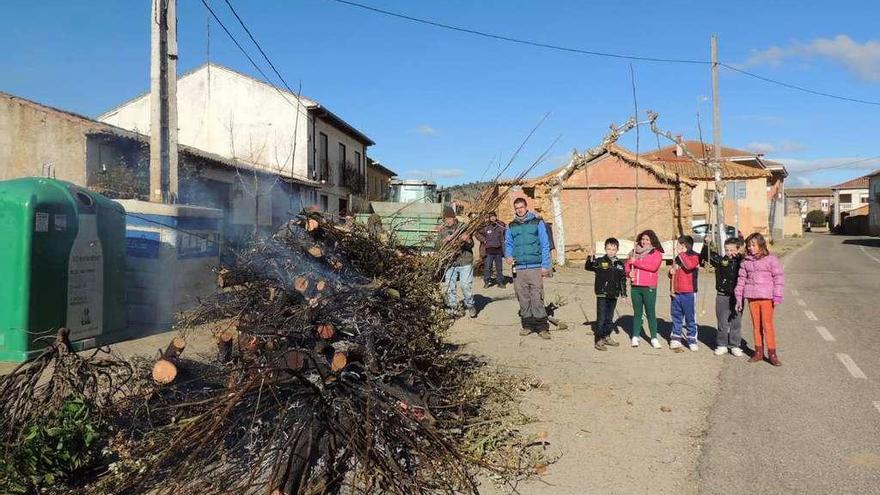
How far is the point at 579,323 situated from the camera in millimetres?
9672

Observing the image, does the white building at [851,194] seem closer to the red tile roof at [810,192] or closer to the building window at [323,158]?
the red tile roof at [810,192]

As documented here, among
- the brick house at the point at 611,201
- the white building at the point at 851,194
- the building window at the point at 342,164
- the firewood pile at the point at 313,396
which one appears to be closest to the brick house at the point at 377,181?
the building window at the point at 342,164

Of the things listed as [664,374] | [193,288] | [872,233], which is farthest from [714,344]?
[872,233]

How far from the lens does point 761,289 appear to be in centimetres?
701

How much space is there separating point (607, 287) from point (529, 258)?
103 centimetres

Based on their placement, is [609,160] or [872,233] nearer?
[609,160]

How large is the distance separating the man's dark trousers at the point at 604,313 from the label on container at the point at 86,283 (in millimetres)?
5830

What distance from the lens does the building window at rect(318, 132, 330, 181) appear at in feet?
92.3

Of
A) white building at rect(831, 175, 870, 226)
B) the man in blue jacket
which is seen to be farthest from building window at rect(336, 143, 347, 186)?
white building at rect(831, 175, 870, 226)

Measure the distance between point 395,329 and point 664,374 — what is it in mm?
3214

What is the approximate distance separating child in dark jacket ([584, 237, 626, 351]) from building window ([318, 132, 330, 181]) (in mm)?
21165

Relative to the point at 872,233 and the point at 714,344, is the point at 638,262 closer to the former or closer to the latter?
the point at 714,344

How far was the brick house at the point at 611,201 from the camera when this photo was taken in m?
20.0

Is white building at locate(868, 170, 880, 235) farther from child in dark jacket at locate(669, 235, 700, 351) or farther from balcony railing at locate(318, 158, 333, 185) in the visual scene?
child in dark jacket at locate(669, 235, 700, 351)
